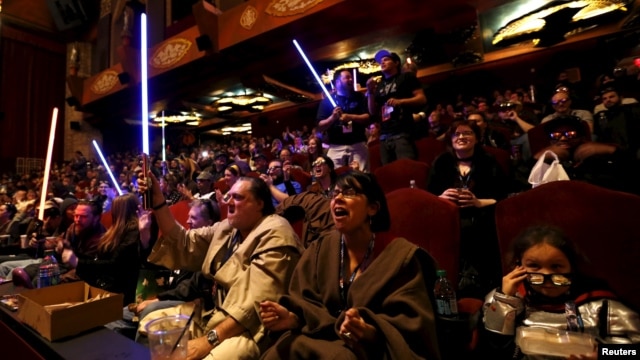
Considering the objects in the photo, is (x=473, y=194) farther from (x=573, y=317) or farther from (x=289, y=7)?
(x=289, y=7)

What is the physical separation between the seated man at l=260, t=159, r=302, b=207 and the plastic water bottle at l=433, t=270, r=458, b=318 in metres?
1.81

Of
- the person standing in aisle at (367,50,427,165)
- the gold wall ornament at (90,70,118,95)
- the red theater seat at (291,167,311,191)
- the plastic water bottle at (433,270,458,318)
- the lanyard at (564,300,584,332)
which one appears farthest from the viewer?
the gold wall ornament at (90,70,118,95)

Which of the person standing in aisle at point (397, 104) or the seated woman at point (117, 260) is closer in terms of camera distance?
the seated woman at point (117, 260)

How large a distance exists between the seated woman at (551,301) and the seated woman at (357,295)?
0.60ft

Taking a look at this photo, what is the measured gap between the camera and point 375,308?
3.09 feet

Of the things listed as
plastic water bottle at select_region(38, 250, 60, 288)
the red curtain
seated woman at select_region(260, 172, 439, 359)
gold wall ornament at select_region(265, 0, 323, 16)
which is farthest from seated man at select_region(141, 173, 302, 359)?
the red curtain

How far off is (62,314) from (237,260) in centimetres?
52

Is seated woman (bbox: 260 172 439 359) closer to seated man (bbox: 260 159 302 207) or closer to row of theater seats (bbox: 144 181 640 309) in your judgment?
row of theater seats (bbox: 144 181 640 309)

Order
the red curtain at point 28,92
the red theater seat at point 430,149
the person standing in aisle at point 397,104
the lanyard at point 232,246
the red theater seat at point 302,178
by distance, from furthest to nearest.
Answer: the red curtain at point 28,92
the red theater seat at point 302,178
the red theater seat at point 430,149
the person standing in aisle at point 397,104
the lanyard at point 232,246

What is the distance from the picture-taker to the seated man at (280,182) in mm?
2782

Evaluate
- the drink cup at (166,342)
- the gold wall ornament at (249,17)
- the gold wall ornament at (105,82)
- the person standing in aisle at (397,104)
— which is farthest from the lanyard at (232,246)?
the gold wall ornament at (105,82)

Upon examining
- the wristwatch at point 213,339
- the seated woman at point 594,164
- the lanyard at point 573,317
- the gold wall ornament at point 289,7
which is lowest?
the wristwatch at point 213,339

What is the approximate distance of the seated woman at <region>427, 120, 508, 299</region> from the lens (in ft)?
4.83

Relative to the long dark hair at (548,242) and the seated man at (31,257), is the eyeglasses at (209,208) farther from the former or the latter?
the long dark hair at (548,242)
